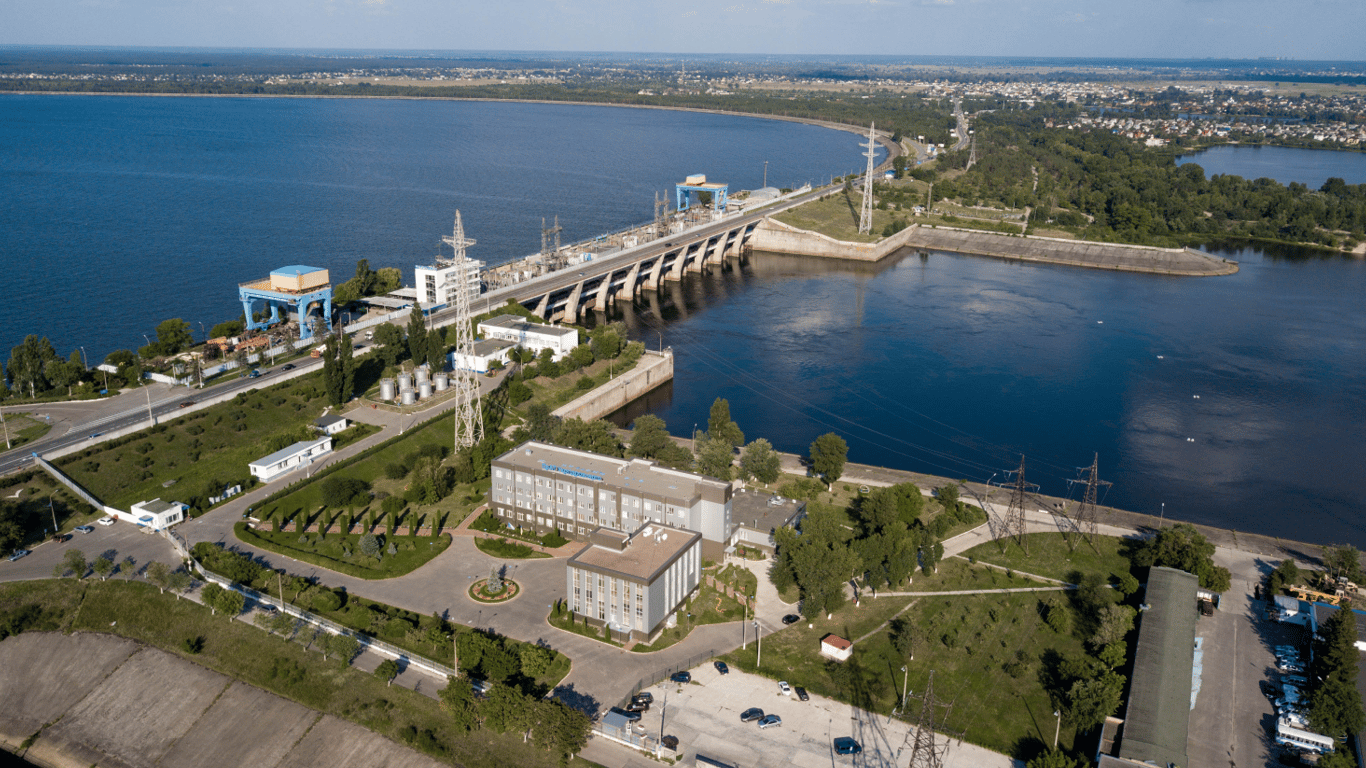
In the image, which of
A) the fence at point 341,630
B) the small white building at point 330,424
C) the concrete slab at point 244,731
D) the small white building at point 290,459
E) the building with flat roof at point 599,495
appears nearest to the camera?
the concrete slab at point 244,731

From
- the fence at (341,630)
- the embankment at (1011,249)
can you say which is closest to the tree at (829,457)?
the fence at (341,630)

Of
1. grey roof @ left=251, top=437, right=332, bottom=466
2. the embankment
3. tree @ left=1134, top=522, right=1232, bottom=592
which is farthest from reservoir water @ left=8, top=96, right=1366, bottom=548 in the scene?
grey roof @ left=251, top=437, right=332, bottom=466

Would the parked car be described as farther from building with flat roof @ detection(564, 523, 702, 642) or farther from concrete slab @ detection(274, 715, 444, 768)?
concrete slab @ detection(274, 715, 444, 768)

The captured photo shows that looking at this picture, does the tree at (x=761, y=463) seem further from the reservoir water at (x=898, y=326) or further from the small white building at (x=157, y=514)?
the small white building at (x=157, y=514)

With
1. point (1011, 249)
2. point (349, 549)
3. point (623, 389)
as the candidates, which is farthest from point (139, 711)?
point (1011, 249)

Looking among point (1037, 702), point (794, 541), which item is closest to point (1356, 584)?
point (1037, 702)

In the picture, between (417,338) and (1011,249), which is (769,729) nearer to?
(417,338)
